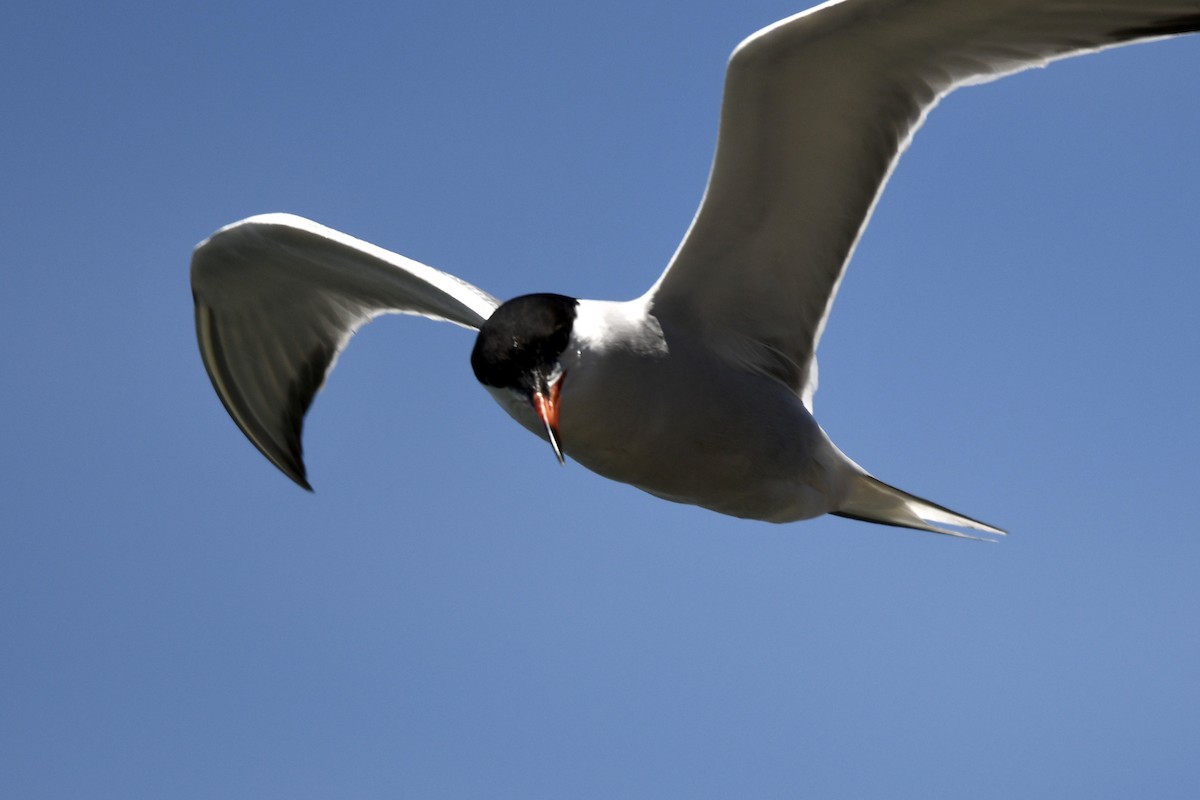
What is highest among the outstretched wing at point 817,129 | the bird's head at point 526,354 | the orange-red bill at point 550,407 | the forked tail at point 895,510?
the outstretched wing at point 817,129

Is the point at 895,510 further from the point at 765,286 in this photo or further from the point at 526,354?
the point at 526,354

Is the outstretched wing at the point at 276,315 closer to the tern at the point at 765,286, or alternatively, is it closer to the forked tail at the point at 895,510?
the tern at the point at 765,286

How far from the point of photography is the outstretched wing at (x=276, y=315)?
6.77m

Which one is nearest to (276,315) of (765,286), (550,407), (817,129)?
(765,286)

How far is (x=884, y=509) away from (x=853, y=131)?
70.0 inches

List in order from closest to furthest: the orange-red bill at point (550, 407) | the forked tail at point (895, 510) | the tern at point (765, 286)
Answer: the orange-red bill at point (550, 407)
the tern at point (765, 286)
the forked tail at point (895, 510)

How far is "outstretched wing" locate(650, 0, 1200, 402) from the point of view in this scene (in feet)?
16.2

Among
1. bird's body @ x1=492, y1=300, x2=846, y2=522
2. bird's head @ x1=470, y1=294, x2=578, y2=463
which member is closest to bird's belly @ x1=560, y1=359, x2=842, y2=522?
bird's body @ x1=492, y1=300, x2=846, y2=522

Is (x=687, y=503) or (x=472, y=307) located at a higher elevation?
(x=472, y=307)

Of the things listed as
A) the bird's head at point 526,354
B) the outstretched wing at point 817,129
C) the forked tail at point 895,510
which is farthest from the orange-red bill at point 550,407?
the forked tail at point 895,510

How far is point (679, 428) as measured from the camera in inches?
204

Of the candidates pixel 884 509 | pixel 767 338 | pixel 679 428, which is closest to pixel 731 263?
pixel 767 338

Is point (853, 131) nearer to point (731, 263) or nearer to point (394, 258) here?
point (731, 263)

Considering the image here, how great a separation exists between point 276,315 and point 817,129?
10.7ft
